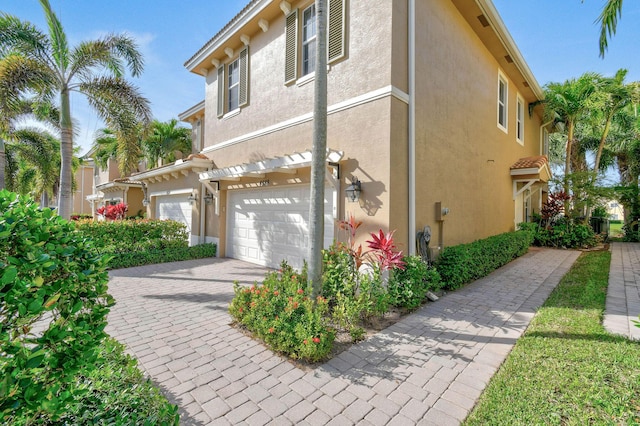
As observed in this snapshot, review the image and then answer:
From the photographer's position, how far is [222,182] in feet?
37.7

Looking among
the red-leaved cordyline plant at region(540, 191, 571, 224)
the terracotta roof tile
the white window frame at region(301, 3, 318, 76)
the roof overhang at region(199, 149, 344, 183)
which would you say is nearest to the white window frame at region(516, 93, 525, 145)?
the terracotta roof tile

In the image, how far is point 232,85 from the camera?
11.5m

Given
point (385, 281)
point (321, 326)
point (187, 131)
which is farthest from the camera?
point (187, 131)

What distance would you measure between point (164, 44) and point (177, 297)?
891 cm

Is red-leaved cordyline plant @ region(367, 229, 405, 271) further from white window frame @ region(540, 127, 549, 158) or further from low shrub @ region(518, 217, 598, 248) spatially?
white window frame @ region(540, 127, 549, 158)

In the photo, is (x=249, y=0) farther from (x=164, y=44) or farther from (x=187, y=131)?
(x=187, y=131)

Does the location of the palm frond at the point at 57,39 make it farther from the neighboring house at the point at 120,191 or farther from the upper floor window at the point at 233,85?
the neighboring house at the point at 120,191

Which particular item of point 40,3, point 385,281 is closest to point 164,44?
point 40,3

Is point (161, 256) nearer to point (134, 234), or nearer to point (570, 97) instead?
point (134, 234)

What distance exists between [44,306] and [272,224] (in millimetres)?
7765

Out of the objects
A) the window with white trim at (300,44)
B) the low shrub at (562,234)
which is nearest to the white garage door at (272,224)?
the window with white trim at (300,44)

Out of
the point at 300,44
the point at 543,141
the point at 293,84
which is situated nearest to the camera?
the point at 300,44

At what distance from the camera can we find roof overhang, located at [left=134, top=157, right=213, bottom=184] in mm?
11898

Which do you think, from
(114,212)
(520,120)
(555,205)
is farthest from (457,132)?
(114,212)
